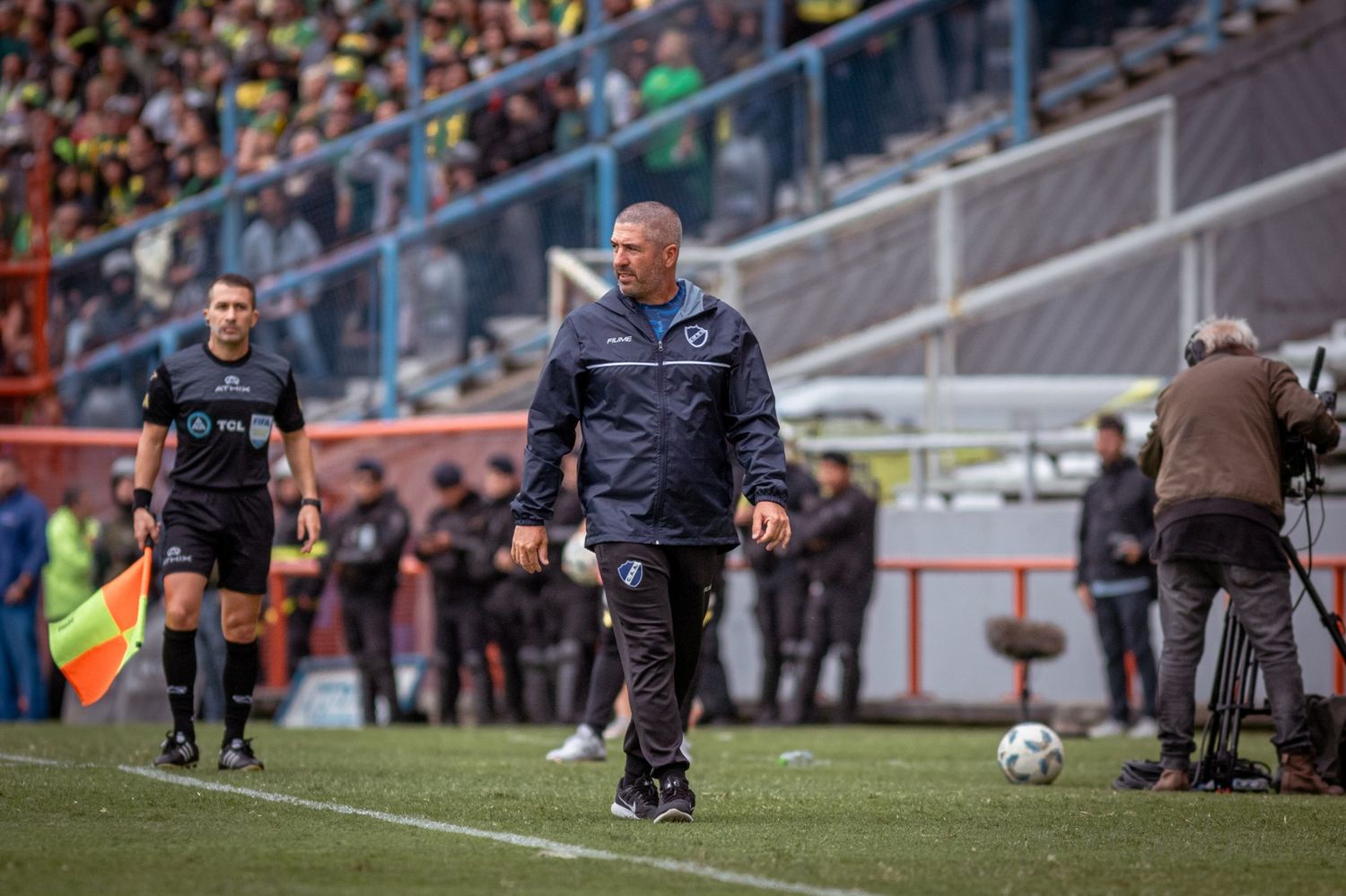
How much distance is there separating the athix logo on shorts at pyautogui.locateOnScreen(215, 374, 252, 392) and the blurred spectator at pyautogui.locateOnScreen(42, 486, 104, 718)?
8580 millimetres

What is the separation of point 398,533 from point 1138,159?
308 inches

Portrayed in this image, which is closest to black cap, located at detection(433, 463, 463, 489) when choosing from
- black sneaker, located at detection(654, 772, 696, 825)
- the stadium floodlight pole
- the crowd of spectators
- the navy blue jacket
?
the crowd of spectators

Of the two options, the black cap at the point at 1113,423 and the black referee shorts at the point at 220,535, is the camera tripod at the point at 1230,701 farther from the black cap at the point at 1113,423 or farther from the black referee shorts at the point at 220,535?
the black cap at the point at 1113,423

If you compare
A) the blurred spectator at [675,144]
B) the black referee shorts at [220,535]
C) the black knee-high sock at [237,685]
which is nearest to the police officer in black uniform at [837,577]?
Result: the blurred spectator at [675,144]

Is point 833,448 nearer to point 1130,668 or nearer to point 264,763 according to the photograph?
point 1130,668

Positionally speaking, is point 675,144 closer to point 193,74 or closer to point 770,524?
point 193,74

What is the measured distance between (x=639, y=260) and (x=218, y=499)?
2.91 meters

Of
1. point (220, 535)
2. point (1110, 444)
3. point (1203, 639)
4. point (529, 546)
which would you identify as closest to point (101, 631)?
point (220, 535)

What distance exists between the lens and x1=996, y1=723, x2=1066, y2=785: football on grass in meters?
9.74

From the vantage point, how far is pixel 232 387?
9562 millimetres

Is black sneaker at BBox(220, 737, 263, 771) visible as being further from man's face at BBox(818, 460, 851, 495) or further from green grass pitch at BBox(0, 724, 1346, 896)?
man's face at BBox(818, 460, 851, 495)

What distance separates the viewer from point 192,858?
628cm

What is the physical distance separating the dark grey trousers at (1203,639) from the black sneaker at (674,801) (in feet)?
9.51

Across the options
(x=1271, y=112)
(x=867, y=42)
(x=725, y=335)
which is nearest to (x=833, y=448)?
(x=867, y=42)
